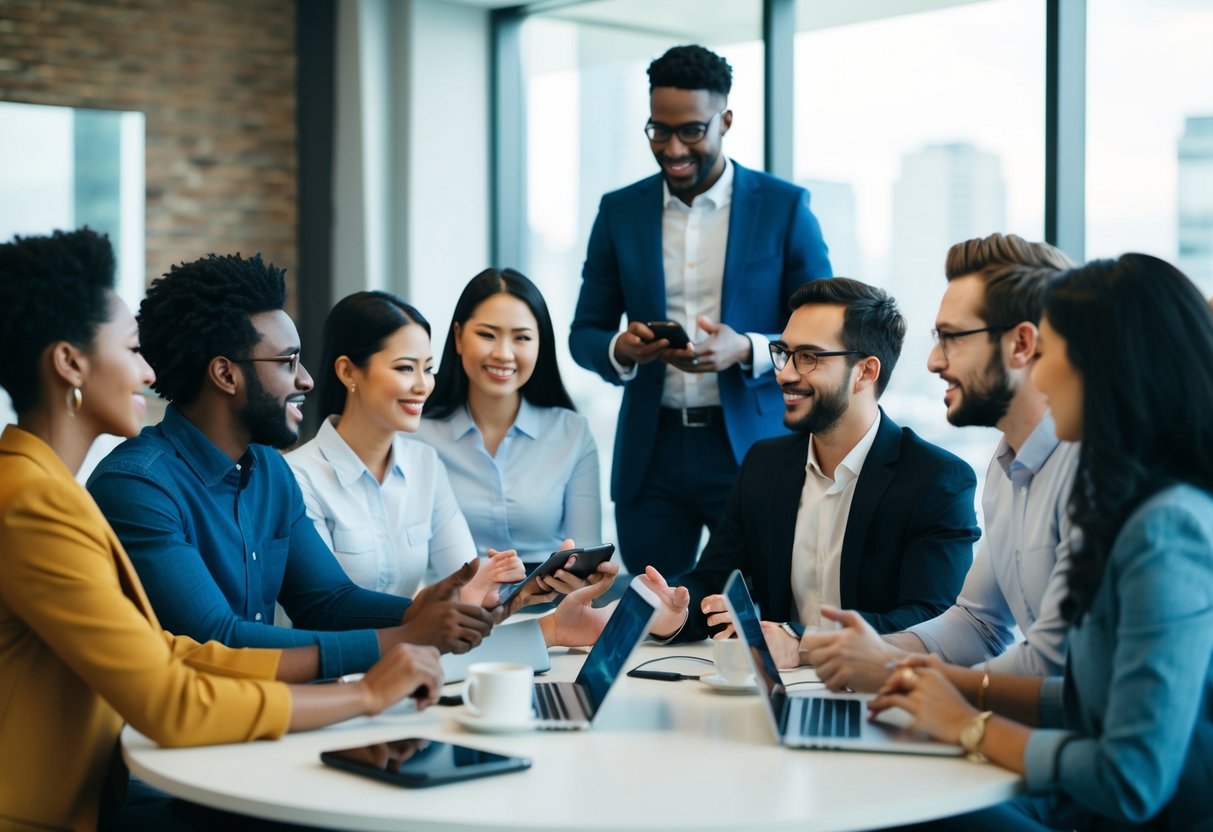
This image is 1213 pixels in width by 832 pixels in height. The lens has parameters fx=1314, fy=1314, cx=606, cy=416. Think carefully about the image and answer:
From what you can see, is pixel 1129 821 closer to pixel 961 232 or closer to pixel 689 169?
pixel 689 169

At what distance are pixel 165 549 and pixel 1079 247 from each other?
3.08 m

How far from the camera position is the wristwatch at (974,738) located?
5.68 ft

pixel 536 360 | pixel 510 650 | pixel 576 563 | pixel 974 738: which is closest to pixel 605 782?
pixel 974 738

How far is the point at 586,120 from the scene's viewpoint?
612 centimetres

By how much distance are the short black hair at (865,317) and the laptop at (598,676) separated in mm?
1110

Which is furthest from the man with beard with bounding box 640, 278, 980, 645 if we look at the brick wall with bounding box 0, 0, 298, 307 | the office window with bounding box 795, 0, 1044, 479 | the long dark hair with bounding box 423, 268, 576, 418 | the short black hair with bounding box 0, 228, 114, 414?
the brick wall with bounding box 0, 0, 298, 307

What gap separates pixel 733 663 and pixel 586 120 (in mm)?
4380

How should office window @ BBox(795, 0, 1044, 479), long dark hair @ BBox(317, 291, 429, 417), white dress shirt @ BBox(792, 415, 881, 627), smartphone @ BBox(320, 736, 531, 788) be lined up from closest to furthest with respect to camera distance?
1. smartphone @ BBox(320, 736, 531, 788)
2. white dress shirt @ BBox(792, 415, 881, 627)
3. long dark hair @ BBox(317, 291, 429, 417)
4. office window @ BBox(795, 0, 1044, 479)

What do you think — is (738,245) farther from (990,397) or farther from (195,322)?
(195,322)

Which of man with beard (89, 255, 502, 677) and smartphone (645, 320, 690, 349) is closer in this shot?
man with beard (89, 255, 502, 677)

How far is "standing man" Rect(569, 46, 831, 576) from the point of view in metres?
3.55

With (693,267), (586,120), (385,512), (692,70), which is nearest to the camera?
(385,512)

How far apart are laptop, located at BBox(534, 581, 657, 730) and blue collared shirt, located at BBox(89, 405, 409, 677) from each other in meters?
0.31

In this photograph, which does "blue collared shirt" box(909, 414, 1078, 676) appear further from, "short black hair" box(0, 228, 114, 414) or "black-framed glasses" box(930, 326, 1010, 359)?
"short black hair" box(0, 228, 114, 414)
